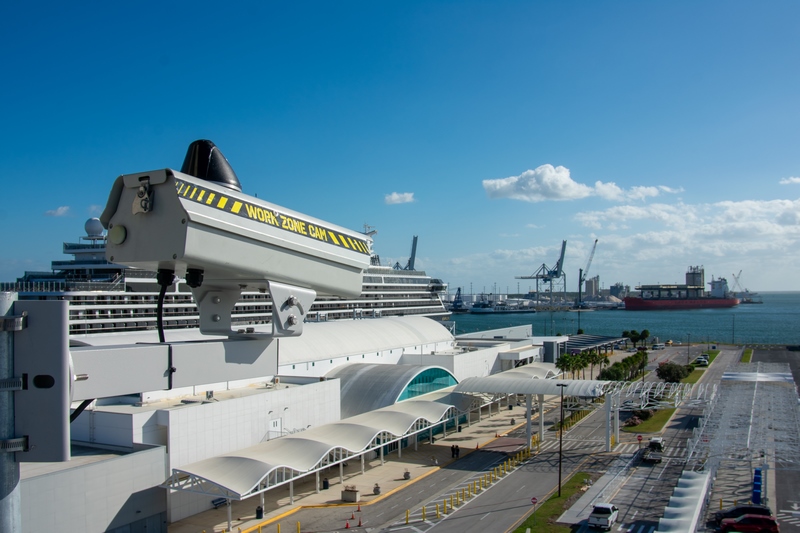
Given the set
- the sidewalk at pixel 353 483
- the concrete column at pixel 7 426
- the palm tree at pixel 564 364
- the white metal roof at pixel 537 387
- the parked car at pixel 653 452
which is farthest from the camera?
the palm tree at pixel 564 364

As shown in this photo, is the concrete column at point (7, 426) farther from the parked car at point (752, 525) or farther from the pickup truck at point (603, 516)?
the parked car at point (752, 525)

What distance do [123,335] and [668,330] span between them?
419ft

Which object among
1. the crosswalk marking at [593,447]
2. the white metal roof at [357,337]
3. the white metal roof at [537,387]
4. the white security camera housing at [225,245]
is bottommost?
the crosswalk marking at [593,447]

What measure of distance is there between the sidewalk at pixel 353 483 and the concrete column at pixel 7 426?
1847 cm

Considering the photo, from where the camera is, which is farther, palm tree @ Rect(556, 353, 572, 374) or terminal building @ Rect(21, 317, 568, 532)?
palm tree @ Rect(556, 353, 572, 374)

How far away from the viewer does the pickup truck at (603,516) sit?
21.2 metres

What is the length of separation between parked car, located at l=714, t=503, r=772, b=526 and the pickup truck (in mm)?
3445

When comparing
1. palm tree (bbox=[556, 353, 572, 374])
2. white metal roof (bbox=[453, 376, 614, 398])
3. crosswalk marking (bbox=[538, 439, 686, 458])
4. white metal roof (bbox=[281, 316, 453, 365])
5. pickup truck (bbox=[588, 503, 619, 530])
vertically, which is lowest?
crosswalk marking (bbox=[538, 439, 686, 458])

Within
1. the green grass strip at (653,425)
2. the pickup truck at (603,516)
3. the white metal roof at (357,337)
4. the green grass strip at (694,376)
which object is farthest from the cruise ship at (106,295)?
the green grass strip at (694,376)

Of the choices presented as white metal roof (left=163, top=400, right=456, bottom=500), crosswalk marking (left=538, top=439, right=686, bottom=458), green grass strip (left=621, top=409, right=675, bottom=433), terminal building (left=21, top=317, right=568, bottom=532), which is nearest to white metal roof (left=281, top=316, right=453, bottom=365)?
terminal building (left=21, top=317, right=568, bottom=532)

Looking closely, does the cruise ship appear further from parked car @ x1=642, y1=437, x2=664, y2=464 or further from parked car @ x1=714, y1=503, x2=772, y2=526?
parked car @ x1=714, y1=503, x2=772, y2=526

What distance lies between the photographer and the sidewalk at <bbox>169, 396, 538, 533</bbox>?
22.4m

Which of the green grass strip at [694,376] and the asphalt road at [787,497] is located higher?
the asphalt road at [787,497]

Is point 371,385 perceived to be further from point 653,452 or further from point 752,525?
point 752,525
